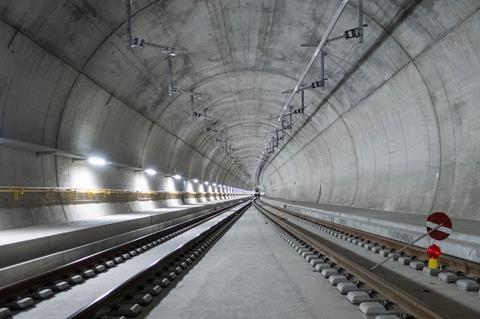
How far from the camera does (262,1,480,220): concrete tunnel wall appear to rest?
10211mm

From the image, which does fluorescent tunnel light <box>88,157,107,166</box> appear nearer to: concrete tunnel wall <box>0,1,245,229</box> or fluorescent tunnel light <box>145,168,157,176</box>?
concrete tunnel wall <box>0,1,245,229</box>

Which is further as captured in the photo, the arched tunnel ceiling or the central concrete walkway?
the arched tunnel ceiling

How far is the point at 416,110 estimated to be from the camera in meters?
13.2

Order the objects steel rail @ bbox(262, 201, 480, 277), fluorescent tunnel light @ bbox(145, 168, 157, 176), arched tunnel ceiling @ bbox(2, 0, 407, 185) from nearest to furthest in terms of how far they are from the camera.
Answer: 1. steel rail @ bbox(262, 201, 480, 277)
2. arched tunnel ceiling @ bbox(2, 0, 407, 185)
3. fluorescent tunnel light @ bbox(145, 168, 157, 176)

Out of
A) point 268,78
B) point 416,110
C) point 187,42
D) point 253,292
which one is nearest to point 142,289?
point 253,292

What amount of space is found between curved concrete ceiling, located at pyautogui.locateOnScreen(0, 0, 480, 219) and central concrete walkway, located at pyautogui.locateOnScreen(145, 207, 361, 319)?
5.84 m

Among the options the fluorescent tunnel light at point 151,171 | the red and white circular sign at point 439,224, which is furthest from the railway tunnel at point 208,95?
the fluorescent tunnel light at point 151,171

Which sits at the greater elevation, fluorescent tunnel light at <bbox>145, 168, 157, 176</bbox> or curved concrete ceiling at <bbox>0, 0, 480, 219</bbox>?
curved concrete ceiling at <bbox>0, 0, 480, 219</bbox>

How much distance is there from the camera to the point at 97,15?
10.8m

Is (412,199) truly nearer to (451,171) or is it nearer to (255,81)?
(451,171)

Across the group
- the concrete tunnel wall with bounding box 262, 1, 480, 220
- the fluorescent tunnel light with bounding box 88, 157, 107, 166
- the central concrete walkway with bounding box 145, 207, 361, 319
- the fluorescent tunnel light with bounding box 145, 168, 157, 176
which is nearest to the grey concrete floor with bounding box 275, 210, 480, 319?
the central concrete walkway with bounding box 145, 207, 361, 319

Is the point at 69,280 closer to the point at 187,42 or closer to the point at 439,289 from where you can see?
the point at 439,289

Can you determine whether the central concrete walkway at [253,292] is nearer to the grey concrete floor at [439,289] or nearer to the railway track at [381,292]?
the railway track at [381,292]

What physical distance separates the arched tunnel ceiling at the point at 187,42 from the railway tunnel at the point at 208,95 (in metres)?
0.07
